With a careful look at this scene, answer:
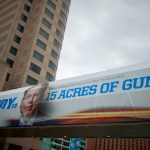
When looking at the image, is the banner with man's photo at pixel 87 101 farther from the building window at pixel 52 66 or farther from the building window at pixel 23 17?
the building window at pixel 23 17

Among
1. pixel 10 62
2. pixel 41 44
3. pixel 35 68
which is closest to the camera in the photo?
pixel 35 68

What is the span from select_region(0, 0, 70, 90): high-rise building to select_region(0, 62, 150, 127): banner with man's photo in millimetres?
24820

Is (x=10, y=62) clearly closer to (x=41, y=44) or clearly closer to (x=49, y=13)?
(x=41, y=44)

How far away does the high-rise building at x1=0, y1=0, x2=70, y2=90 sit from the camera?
4456 cm

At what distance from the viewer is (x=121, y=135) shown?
583 inches

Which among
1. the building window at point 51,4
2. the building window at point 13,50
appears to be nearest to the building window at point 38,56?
the building window at point 13,50

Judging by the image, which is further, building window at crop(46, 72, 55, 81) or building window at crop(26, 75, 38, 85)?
building window at crop(46, 72, 55, 81)

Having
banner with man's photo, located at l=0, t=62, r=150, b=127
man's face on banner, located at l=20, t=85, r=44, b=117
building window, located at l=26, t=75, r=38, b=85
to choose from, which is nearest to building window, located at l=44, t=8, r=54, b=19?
building window, located at l=26, t=75, r=38, b=85

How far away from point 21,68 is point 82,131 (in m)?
31.1

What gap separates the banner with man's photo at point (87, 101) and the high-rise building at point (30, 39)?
81.4ft

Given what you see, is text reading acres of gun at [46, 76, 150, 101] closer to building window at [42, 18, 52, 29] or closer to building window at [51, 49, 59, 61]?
building window at [51, 49, 59, 61]

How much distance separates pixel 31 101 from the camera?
17547mm

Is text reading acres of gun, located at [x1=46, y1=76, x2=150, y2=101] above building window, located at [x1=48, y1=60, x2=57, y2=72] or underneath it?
underneath

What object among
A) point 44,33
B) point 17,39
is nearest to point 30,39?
point 17,39
